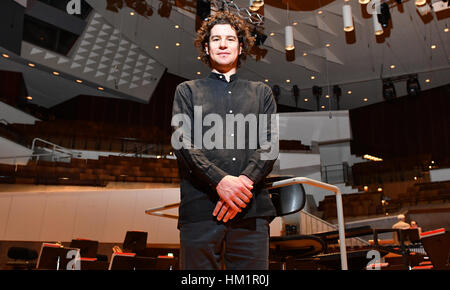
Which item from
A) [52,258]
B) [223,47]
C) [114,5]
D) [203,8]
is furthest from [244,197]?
[114,5]

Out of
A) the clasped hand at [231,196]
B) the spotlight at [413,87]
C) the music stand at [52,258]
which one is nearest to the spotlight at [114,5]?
the music stand at [52,258]

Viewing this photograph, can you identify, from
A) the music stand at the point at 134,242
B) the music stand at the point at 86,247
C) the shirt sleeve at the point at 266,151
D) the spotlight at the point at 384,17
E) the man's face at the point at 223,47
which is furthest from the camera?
the spotlight at the point at 384,17

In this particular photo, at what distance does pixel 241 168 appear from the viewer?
1.39 metres

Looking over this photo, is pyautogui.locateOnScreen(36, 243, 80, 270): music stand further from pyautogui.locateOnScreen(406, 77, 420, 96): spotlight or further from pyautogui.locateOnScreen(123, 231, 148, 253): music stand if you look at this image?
pyautogui.locateOnScreen(406, 77, 420, 96): spotlight

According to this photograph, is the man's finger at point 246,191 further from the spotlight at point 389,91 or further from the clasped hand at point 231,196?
the spotlight at point 389,91

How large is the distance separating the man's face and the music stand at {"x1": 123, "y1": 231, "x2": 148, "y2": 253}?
5.05 meters

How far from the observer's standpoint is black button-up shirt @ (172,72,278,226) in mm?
1302

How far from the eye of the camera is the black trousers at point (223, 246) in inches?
48.3

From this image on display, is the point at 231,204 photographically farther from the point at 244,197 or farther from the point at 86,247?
the point at 86,247

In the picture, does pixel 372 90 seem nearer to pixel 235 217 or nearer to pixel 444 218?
pixel 444 218

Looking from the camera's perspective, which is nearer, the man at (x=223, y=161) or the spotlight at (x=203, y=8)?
the man at (x=223, y=161)

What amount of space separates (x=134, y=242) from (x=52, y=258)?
6.60 feet

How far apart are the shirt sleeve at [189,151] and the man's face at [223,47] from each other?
168mm
